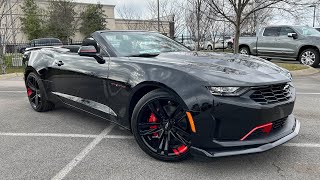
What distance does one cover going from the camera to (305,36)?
11.7 m

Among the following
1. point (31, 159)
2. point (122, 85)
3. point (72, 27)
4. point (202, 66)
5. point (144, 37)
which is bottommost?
point (31, 159)

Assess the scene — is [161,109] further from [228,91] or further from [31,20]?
[31,20]

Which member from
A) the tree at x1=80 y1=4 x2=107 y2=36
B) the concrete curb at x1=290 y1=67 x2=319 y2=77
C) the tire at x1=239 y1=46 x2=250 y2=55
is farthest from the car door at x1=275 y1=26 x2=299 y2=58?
the tree at x1=80 y1=4 x2=107 y2=36

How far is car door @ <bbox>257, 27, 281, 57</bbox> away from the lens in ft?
41.8

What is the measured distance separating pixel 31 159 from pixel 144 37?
2252mm

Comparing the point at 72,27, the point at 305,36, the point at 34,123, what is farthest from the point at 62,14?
the point at 34,123

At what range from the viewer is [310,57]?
1171 cm

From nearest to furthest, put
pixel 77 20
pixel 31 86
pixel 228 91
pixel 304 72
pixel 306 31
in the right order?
pixel 228 91 < pixel 31 86 < pixel 304 72 < pixel 306 31 < pixel 77 20

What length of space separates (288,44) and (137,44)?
999 cm

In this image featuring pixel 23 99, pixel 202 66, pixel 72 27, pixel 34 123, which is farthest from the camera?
pixel 72 27

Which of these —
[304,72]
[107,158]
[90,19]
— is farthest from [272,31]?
[90,19]

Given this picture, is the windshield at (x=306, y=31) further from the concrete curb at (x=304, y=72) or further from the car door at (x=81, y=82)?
the car door at (x=81, y=82)

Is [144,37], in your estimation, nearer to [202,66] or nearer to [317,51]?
[202,66]

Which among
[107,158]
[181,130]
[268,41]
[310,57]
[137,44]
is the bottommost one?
[107,158]
